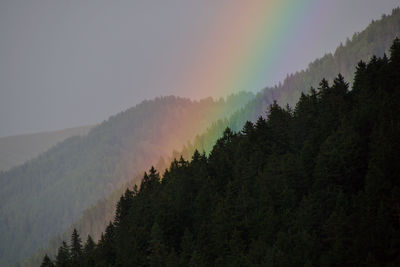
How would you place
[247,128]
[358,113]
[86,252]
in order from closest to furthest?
[358,113] < [247,128] < [86,252]

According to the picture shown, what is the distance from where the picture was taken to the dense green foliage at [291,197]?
2988cm

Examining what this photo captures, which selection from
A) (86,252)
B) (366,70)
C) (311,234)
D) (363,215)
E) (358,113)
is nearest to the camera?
(363,215)

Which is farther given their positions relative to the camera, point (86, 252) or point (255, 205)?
point (86, 252)

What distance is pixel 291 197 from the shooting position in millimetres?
38406

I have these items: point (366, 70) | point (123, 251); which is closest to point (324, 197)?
point (366, 70)

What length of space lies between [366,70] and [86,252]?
4271 centimetres

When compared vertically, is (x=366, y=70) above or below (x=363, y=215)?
Answer: above

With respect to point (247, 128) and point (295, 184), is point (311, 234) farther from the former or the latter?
point (247, 128)

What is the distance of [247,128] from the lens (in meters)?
54.4

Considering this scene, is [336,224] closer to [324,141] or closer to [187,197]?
[324,141]

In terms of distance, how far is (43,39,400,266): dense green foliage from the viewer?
29875 mm

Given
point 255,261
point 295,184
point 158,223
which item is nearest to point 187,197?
point 158,223

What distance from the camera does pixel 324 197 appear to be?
115 feet

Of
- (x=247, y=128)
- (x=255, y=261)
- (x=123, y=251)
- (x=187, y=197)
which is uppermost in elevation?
(x=247, y=128)
